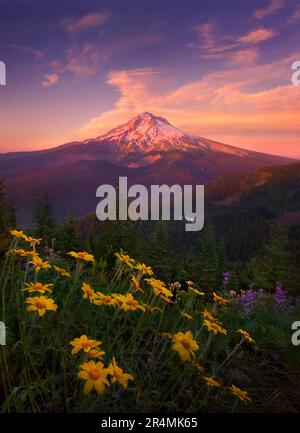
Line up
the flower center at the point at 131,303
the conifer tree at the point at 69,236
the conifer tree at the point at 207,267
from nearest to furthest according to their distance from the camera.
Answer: the flower center at the point at 131,303, the conifer tree at the point at 69,236, the conifer tree at the point at 207,267

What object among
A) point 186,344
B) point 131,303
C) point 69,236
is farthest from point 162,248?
point 186,344

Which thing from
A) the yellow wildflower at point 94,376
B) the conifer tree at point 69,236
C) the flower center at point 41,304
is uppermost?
the flower center at point 41,304

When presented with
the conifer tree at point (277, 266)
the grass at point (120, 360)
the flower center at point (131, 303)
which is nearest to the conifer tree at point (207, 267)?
the conifer tree at point (277, 266)

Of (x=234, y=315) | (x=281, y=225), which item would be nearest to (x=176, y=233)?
(x=281, y=225)

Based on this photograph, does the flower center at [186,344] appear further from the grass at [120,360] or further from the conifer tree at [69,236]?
the conifer tree at [69,236]

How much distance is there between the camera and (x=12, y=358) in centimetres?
222

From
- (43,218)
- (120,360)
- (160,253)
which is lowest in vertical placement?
(160,253)

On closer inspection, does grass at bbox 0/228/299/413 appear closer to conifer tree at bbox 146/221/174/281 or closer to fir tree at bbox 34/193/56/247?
conifer tree at bbox 146/221/174/281

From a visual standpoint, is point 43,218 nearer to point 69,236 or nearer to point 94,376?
point 69,236

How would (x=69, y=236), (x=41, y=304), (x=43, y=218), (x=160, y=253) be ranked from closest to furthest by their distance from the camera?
(x=41, y=304) → (x=69, y=236) → (x=160, y=253) → (x=43, y=218)

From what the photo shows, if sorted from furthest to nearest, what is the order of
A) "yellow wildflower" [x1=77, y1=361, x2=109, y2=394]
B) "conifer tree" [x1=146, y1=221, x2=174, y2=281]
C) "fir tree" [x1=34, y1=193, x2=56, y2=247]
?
"fir tree" [x1=34, y1=193, x2=56, y2=247], "conifer tree" [x1=146, y1=221, x2=174, y2=281], "yellow wildflower" [x1=77, y1=361, x2=109, y2=394]

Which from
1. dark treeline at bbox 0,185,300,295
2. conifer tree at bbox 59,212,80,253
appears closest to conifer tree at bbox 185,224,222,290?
dark treeline at bbox 0,185,300,295

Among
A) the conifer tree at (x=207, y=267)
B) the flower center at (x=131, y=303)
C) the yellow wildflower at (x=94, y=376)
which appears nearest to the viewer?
the yellow wildflower at (x=94, y=376)
